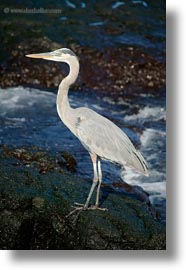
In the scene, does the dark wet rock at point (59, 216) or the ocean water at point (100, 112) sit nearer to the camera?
the dark wet rock at point (59, 216)

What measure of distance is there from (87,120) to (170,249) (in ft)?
1.95

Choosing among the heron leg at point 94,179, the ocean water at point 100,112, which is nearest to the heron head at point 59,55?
the ocean water at point 100,112

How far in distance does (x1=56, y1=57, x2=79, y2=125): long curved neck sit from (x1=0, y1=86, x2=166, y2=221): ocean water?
3.4 inches

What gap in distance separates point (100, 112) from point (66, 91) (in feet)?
0.63

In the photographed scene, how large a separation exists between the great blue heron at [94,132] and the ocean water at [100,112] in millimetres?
66

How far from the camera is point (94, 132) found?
231 centimetres

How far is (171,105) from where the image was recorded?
243 cm

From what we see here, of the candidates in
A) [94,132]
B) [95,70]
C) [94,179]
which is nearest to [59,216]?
[94,179]

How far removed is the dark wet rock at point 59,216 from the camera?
2316mm
